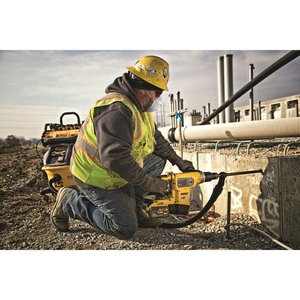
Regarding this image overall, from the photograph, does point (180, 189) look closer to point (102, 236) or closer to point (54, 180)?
point (102, 236)

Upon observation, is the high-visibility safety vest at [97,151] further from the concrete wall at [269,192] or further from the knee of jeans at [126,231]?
the concrete wall at [269,192]

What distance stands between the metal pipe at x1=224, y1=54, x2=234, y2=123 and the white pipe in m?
0.21

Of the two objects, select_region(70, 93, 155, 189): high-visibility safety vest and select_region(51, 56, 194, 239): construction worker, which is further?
select_region(70, 93, 155, 189): high-visibility safety vest

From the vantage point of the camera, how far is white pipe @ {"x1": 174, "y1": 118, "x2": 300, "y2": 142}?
1.62 metres

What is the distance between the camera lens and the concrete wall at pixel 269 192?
4.28ft

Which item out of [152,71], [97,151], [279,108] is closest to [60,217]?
[97,151]

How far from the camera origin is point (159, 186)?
1483 mm

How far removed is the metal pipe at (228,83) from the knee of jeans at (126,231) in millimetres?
1087

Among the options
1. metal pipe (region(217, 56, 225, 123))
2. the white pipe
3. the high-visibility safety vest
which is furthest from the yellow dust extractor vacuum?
metal pipe (region(217, 56, 225, 123))

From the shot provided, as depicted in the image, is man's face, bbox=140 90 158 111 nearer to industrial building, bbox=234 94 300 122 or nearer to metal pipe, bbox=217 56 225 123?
metal pipe, bbox=217 56 225 123

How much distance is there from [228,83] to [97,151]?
1035mm
